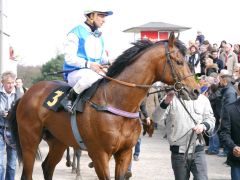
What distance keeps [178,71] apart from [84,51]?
1392 mm

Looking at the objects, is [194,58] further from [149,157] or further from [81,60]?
[81,60]

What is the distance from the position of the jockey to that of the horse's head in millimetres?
912

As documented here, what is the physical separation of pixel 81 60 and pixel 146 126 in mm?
1830

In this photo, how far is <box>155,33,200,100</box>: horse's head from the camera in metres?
6.46

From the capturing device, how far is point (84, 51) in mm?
7336

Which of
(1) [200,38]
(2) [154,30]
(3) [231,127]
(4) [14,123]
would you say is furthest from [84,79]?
(2) [154,30]

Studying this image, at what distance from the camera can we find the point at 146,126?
852 centimetres

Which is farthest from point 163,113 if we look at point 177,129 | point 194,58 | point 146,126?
point 194,58

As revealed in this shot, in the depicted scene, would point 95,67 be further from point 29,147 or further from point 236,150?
point 236,150

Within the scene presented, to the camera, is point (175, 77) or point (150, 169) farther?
point (150, 169)

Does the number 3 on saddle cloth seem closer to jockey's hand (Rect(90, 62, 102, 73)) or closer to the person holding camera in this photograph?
jockey's hand (Rect(90, 62, 102, 73))

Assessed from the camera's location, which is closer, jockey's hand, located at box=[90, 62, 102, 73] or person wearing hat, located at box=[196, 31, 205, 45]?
jockey's hand, located at box=[90, 62, 102, 73]

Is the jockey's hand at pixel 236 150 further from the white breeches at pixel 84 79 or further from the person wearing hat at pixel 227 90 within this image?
the person wearing hat at pixel 227 90

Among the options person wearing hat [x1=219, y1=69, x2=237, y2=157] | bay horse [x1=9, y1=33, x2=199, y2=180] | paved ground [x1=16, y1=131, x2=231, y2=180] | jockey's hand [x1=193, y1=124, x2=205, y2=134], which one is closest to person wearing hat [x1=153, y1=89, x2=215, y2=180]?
jockey's hand [x1=193, y1=124, x2=205, y2=134]
